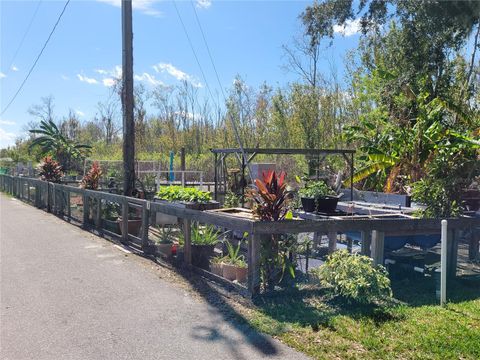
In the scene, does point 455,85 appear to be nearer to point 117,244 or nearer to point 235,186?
point 235,186

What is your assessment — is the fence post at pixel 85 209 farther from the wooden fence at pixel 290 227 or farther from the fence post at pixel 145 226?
the fence post at pixel 145 226

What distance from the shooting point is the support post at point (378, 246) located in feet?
20.5

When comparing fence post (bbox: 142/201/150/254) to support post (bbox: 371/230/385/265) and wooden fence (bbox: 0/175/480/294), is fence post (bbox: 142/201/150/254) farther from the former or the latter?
support post (bbox: 371/230/385/265)

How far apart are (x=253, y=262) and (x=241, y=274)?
2.02 ft

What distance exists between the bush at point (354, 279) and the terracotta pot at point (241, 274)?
93cm

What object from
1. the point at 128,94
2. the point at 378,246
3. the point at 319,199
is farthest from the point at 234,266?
the point at 128,94

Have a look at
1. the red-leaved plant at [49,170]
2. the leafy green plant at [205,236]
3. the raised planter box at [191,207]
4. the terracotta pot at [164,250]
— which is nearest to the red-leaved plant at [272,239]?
the leafy green plant at [205,236]

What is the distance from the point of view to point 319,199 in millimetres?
7555

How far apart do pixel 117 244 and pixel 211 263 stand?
3.55 metres

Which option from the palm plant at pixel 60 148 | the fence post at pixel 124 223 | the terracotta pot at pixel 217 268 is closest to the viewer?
the terracotta pot at pixel 217 268

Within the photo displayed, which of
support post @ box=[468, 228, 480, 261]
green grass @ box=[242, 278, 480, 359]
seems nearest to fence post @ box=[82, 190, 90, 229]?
green grass @ box=[242, 278, 480, 359]

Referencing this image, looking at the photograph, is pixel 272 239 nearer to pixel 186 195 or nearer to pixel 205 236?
pixel 205 236

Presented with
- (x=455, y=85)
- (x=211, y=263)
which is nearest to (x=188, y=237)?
(x=211, y=263)

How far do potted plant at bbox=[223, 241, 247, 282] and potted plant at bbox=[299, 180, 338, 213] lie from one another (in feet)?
5.27
